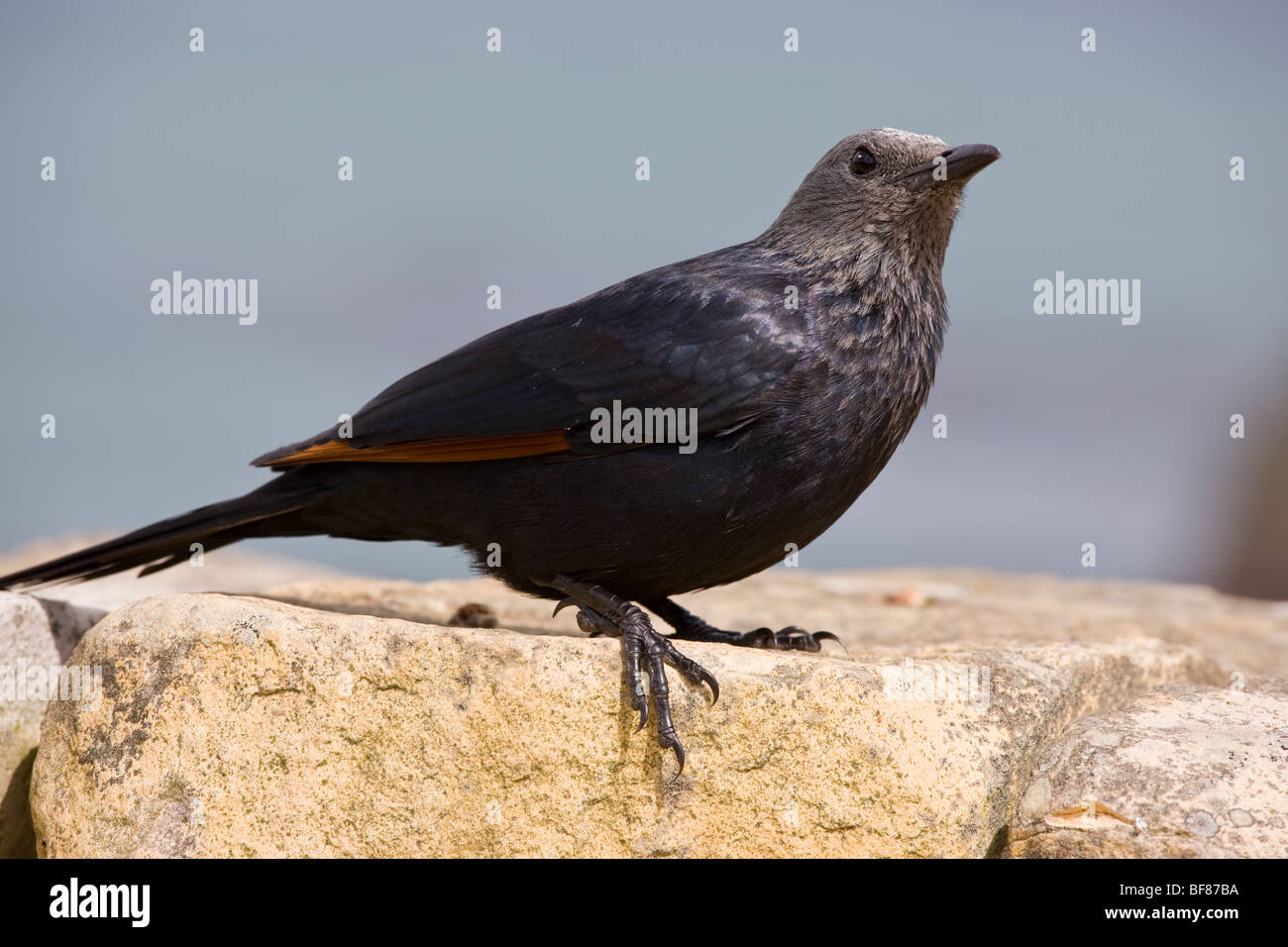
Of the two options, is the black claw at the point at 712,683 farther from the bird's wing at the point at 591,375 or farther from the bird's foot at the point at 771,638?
the bird's foot at the point at 771,638

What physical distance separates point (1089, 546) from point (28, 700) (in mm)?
4268

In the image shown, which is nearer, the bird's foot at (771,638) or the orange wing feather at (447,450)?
the orange wing feather at (447,450)

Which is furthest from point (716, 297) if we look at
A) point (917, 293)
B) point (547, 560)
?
point (547, 560)

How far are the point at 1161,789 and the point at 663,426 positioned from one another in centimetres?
178

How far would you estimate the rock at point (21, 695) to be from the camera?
397 cm

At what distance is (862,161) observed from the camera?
4.50 meters

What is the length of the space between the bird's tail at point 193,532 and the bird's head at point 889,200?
6.73ft

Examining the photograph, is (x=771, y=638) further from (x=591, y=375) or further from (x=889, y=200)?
(x=889, y=200)

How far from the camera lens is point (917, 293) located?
4.32m

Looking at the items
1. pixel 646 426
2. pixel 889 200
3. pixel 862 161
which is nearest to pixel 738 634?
pixel 646 426

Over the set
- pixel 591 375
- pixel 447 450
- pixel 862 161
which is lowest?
pixel 447 450

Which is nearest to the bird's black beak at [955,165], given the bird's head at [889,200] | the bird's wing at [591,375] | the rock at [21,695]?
the bird's head at [889,200]

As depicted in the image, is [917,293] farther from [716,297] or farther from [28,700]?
[28,700]
